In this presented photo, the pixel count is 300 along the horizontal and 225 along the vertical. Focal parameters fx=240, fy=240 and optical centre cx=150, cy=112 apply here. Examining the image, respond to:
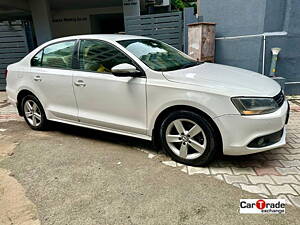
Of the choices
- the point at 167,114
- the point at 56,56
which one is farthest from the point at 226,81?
the point at 56,56

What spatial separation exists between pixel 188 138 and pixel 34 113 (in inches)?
109

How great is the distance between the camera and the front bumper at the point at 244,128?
2428 mm

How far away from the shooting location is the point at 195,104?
260cm

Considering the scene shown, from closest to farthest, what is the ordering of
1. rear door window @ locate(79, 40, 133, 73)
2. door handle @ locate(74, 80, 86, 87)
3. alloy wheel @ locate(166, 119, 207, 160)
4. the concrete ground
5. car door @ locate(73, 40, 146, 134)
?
1. the concrete ground
2. alloy wheel @ locate(166, 119, 207, 160)
3. car door @ locate(73, 40, 146, 134)
4. rear door window @ locate(79, 40, 133, 73)
5. door handle @ locate(74, 80, 86, 87)

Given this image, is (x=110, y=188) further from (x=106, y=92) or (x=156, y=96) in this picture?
(x=106, y=92)

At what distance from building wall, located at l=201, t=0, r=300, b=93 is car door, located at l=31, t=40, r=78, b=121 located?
156 inches

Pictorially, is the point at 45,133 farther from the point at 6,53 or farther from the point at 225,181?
the point at 6,53

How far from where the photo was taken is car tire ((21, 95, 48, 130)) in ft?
13.1

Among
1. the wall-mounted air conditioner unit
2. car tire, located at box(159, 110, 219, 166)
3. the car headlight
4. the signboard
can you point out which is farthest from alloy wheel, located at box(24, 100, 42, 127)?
the wall-mounted air conditioner unit

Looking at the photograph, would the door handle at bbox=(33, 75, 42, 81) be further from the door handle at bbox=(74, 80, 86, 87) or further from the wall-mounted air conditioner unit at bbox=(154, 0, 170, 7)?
the wall-mounted air conditioner unit at bbox=(154, 0, 170, 7)

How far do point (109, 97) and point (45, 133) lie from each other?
5.51 ft

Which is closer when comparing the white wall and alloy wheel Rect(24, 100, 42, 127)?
alloy wheel Rect(24, 100, 42, 127)

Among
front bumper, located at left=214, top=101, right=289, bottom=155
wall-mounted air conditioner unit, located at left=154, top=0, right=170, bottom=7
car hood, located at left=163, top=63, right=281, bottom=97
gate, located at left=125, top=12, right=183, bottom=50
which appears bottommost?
front bumper, located at left=214, top=101, right=289, bottom=155

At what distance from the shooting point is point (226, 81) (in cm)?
264
